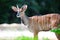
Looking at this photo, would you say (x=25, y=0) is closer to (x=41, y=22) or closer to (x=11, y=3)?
(x=11, y=3)

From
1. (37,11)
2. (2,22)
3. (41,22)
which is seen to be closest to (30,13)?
(37,11)

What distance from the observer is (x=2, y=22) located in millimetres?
13727

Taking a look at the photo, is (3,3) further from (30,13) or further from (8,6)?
(30,13)

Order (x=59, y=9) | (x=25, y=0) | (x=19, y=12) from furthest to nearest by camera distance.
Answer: (x=59, y=9), (x=25, y=0), (x=19, y=12)

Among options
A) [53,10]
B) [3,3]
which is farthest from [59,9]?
[3,3]

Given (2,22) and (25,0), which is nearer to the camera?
(25,0)

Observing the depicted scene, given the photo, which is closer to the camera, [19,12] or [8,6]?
[19,12]

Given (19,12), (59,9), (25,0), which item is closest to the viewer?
(19,12)

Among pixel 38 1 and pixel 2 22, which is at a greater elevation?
pixel 38 1

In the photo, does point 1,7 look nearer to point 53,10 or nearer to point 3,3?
point 3,3

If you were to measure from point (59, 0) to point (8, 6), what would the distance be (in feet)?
7.04

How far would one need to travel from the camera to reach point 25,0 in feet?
42.1

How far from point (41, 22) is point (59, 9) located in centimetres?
454

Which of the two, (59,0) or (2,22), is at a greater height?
(59,0)
